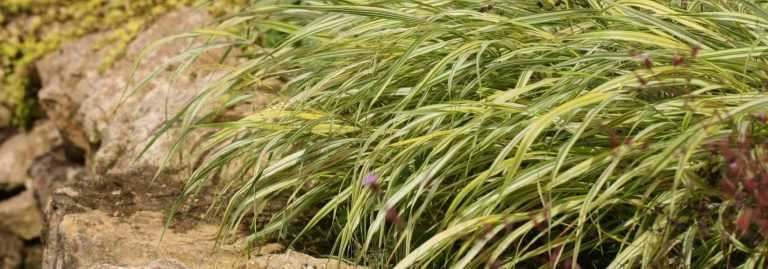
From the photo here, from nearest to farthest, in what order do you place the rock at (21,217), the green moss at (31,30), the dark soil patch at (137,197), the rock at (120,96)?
the dark soil patch at (137,197)
the rock at (120,96)
the green moss at (31,30)
the rock at (21,217)

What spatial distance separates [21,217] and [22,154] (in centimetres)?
32

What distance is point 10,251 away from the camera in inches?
219

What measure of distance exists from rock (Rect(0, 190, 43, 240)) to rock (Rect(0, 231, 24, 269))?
0.11 feet

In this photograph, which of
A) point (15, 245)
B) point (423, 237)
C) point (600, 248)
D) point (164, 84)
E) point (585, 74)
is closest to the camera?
point (585, 74)

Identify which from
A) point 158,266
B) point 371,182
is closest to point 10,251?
point 158,266

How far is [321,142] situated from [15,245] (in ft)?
10.2

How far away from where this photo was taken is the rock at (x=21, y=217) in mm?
5543

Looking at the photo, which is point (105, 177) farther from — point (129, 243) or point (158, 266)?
point (158, 266)

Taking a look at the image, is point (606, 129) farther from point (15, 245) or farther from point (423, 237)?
point (15, 245)

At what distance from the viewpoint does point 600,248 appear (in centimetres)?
279

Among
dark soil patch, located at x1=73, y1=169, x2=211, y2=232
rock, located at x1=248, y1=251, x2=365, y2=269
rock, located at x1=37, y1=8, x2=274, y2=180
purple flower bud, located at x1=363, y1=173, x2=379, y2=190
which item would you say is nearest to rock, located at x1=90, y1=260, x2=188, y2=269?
rock, located at x1=248, y1=251, x2=365, y2=269

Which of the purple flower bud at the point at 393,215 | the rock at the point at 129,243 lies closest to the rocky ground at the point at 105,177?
the rock at the point at 129,243

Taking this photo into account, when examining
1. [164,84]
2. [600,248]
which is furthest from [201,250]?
[164,84]

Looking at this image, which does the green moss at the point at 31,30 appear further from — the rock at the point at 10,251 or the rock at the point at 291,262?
the rock at the point at 291,262
